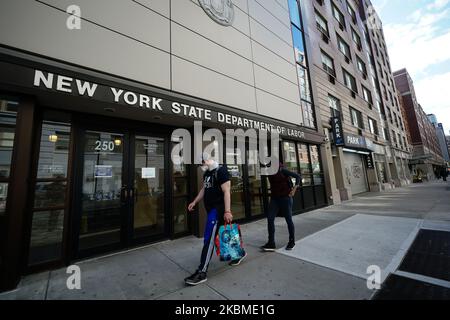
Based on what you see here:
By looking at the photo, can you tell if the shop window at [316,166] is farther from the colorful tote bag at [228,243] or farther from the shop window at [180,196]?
the colorful tote bag at [228,243]

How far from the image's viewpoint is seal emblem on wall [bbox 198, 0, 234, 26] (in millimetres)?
6316

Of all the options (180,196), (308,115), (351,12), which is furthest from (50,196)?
(351,12)

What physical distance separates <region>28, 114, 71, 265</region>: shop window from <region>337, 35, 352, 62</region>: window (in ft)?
63.5

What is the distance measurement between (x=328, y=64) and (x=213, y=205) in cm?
1497

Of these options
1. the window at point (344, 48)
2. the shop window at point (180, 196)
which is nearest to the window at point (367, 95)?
the window at point (344, 48)

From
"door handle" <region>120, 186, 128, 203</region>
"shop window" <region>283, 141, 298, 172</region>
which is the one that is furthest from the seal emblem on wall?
"door handle" <region>120, 186, 128, 203</region>

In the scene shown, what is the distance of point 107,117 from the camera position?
14.8 ft

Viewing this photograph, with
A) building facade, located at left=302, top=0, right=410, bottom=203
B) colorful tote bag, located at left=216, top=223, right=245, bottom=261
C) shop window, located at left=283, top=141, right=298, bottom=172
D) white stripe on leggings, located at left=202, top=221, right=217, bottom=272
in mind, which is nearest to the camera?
white stripe on leggings, located at left=202, top=221, right=217, bottom=272

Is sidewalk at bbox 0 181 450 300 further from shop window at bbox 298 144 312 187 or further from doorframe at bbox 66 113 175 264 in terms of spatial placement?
shop window at bbox 298 144 312 187

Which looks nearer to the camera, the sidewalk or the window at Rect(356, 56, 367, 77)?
the sidewalk

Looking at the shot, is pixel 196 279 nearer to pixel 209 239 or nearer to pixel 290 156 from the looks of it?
pixel 209 239

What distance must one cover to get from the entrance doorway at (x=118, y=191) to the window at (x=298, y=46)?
367 inches

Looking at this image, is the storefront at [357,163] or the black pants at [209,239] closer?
the black pants at [209,239]

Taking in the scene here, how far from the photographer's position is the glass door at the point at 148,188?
15.4ft
